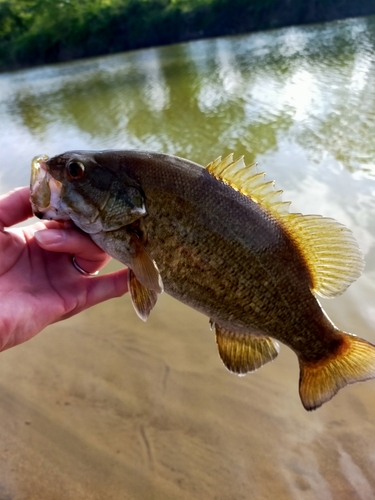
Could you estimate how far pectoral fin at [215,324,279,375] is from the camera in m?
2.17

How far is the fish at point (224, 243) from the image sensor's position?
1999 millimetres

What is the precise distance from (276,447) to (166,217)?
2195mm

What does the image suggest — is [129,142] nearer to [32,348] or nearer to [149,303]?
[32,348]

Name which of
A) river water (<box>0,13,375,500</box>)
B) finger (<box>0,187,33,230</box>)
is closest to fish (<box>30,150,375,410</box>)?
finger (<box>0,187,33,230</box>)

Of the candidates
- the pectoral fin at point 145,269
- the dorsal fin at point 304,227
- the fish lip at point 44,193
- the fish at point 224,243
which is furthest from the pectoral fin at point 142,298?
the dorsal fin at point 304,227

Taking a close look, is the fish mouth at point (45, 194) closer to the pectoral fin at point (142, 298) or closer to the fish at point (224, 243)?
the fish at point (224, 243)

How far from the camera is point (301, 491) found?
287 centimetres

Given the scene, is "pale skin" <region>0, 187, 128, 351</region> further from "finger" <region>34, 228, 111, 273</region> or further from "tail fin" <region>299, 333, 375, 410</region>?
"tail fin" <region>299, 333, 375, 410</region>

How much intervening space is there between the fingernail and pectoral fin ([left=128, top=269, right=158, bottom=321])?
16.8 inches

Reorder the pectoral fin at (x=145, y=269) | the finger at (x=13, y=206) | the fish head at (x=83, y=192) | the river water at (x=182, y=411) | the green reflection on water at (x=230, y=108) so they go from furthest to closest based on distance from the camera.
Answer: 1. the green reflection on water at (x=230, y=108)
2. the river water at (x=182, y=411)
3. the finger at (x=13, y=206)
4. the fish head at (x=83, y=192)
5. the pectoral fin at (x=145, y=269)

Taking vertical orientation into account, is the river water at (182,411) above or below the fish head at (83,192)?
below

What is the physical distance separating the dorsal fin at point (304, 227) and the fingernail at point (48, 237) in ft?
2.74

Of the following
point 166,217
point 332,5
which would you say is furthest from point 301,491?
point 332,5

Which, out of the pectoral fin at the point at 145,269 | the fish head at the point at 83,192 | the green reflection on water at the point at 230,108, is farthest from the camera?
the green reflection on water at the point at 230,108
